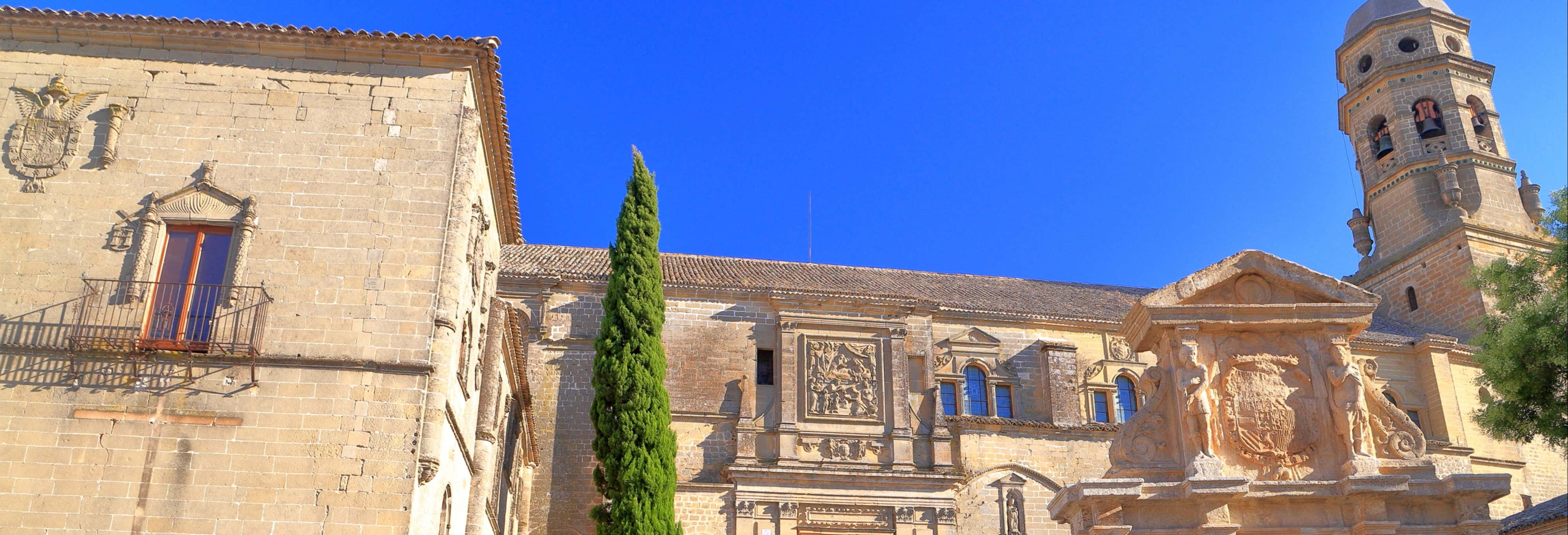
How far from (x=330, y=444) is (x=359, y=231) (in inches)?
103

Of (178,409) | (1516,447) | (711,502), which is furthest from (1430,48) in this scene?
(178,409)

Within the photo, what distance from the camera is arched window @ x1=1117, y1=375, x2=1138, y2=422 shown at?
27.0 m

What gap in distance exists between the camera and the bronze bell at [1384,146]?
112ft

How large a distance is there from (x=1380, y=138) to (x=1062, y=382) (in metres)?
16.7

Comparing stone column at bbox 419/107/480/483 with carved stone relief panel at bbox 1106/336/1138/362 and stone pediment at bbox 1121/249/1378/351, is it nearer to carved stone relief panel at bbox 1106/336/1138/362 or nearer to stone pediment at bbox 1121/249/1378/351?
stone pediment at bbox 1121/249/1378/351

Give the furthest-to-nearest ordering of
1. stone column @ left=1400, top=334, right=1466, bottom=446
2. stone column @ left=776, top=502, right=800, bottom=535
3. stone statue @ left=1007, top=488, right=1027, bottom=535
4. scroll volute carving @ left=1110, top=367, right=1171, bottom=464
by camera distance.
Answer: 1. stone column @ left=1400, top=334, right=1466, bottom=446
2. stone statue @ left=1007, top=488, right=1027, bottom=535
3. stone column @ left=776, top=502, right=800, bottom=535
4. scroll volute carving @ left=1110, top=367, right=1171, bottom=464

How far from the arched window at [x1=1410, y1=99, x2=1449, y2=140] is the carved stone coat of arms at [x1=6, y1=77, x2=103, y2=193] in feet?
115

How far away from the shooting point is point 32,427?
38.1 ft

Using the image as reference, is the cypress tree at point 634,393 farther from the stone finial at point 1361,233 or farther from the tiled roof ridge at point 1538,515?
the stone finial at point 1361,233

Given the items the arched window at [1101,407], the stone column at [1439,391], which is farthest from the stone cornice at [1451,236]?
the arched window at [1101,407]

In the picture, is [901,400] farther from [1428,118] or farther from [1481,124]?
[1481,124]

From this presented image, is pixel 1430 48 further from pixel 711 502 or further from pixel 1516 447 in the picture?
pixel 711 502

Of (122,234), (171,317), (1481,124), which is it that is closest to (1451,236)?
(1481,124)

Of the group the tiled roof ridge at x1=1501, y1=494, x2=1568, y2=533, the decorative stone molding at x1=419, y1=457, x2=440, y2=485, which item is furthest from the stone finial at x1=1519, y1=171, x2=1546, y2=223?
the decorative stone molding at x1=419, y1=457, x2=440, y2=485
